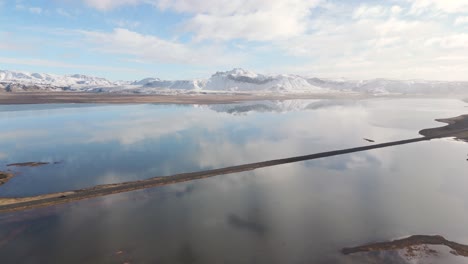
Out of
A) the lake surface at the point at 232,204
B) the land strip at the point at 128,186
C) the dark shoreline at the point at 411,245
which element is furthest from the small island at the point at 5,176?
the dark shoreline at the point at 411,245

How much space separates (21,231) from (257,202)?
50.9 ft

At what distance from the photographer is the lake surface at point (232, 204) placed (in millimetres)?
15828

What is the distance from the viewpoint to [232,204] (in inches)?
841

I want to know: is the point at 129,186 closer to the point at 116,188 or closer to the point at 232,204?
the point at 116,188

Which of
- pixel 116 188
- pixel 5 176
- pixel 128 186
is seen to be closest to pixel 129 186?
pixel 128 186

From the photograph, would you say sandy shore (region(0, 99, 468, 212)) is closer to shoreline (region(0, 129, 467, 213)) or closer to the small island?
shoreline (region(0, 129, 467, 213))

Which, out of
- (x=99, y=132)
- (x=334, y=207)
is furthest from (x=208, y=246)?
(x=99, y=132)

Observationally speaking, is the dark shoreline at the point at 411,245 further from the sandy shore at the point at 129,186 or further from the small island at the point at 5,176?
the small island at the point at 5,176

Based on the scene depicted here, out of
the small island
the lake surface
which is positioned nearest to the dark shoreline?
the lake surface

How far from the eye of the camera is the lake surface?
15828mm

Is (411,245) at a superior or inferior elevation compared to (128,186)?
superior

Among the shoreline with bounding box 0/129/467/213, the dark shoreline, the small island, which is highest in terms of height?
the dark shoreline

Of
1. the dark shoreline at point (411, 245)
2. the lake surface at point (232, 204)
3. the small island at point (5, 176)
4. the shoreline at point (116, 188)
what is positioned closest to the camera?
the dark shoreline at point (411, 245)

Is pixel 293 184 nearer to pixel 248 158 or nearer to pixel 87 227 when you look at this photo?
Answer: pixel 248 158
